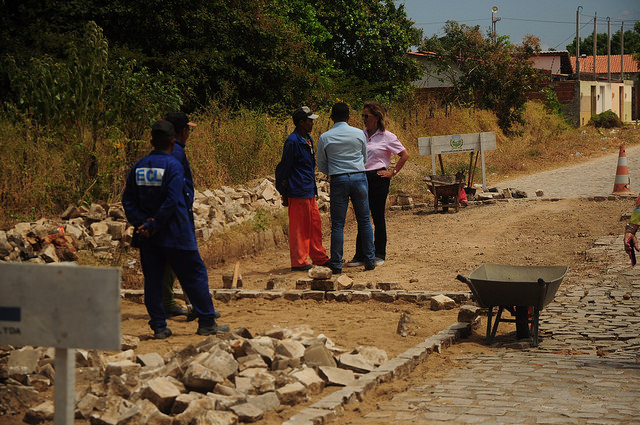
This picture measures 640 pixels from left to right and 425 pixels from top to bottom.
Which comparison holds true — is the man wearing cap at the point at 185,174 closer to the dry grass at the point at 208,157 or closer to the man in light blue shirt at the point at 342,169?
the man in light blue shirt at the point at 342,169

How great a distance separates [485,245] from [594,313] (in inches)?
182

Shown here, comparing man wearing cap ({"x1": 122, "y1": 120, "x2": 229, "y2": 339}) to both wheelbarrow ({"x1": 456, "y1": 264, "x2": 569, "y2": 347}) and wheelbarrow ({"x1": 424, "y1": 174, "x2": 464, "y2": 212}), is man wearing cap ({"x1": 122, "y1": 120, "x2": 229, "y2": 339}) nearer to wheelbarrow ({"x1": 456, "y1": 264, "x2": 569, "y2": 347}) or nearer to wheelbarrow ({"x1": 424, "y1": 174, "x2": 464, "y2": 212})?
wheelbarrow ({"x1": 456, "y1": 264, "x2": 569, "y2": 347})

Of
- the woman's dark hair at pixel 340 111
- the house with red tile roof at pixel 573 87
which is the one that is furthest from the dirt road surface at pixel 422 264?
the house with red tile roof at pixel 573 87

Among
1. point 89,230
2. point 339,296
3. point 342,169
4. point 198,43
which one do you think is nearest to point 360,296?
point 339,296

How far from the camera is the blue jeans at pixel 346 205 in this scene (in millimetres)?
10562

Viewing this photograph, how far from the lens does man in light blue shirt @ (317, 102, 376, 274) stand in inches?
413

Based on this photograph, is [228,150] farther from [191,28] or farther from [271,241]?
[191,28]

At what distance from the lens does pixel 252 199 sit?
49.4 ft

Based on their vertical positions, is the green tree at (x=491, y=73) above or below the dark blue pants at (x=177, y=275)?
above

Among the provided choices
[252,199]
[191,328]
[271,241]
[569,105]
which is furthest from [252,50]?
[569,105]

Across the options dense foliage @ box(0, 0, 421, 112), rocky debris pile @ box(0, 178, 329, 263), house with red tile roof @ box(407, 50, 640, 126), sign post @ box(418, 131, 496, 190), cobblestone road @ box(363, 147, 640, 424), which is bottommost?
cobblestone road @ box(363, 147, 640, 424)

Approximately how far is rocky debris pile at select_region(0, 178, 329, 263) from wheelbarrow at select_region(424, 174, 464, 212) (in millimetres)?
4428

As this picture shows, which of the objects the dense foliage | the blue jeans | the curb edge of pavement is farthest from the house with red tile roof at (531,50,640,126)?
the curb edge of pavement

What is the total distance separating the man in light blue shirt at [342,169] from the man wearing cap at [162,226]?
3.63 meters
